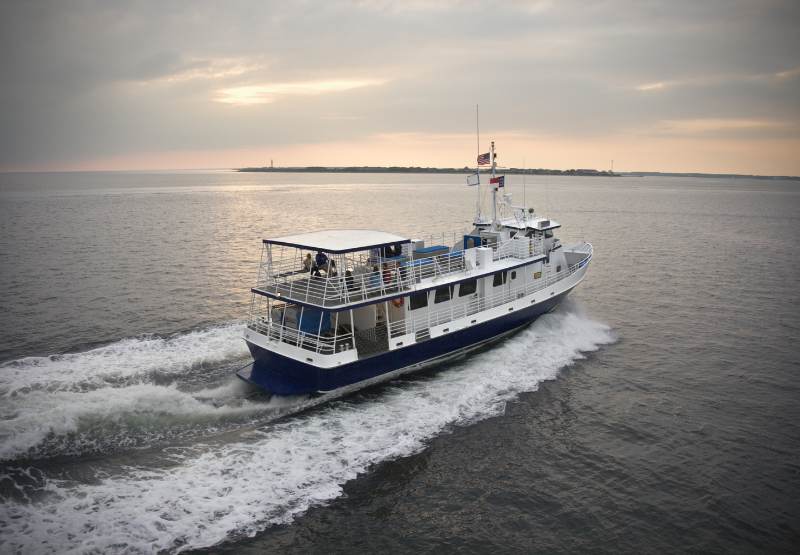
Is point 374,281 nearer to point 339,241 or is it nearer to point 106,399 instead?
point 339,241

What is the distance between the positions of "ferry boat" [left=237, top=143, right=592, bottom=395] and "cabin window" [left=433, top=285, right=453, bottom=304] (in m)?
0.05

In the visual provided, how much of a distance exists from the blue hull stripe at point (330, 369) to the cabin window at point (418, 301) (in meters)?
1.49

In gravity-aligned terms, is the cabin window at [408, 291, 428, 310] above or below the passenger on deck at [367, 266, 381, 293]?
below

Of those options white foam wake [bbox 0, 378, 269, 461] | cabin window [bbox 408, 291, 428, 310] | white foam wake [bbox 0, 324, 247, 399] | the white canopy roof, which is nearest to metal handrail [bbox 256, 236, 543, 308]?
cabin window [bbox 408, 291, 428, 310]

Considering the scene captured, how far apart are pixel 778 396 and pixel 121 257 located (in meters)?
45.9

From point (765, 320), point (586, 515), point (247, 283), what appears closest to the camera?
point (586, 515)

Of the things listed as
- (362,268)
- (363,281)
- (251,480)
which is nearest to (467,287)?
(362,268)

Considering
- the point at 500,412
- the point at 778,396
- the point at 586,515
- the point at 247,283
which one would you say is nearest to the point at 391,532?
the point at 586,515

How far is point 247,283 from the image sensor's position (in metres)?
34.8

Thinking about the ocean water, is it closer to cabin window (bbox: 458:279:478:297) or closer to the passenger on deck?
cabin window (bbox: 458:279:478:297)

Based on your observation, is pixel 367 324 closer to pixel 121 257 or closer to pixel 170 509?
pixel 170 509

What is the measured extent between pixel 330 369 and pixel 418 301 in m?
5.03

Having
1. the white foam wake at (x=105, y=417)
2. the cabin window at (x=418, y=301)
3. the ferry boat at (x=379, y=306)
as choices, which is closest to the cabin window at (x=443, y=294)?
the ferry boat at (x=379, y=306)

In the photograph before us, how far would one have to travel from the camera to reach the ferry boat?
1738cm
